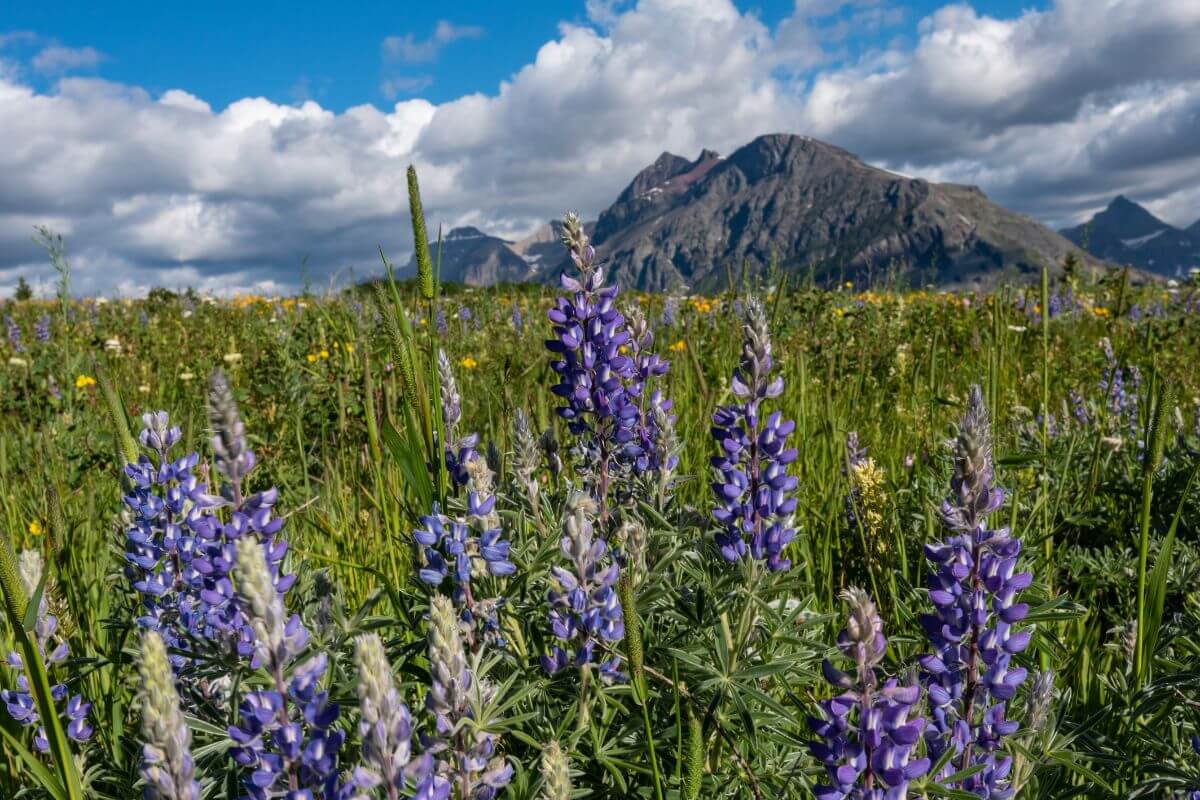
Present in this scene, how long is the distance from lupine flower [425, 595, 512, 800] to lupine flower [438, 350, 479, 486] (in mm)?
620

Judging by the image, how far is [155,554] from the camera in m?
1.67

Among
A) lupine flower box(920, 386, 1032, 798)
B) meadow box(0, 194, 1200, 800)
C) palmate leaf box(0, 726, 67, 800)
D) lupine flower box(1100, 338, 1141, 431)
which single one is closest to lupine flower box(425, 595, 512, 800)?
meadow box(0, 194, 1200, 800)

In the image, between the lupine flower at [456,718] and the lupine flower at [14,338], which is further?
the lupine flower at [14,338]

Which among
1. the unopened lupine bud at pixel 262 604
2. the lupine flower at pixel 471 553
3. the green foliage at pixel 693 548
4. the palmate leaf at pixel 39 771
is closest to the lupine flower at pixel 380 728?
the unopened lupine bud at pixel 262 604

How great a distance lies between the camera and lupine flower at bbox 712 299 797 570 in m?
1.65

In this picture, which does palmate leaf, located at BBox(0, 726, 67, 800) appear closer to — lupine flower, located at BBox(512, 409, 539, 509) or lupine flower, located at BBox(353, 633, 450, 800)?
lupine flower, located at BBox(353, 633, 450, 800)

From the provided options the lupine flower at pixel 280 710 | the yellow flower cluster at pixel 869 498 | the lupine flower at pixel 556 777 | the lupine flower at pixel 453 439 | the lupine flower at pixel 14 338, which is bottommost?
the yellow flower cluster at pixel 869 498

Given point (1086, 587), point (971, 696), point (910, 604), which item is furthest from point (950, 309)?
point (971, 696)

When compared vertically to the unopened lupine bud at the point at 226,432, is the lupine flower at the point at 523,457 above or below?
below

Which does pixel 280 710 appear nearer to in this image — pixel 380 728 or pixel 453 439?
pixel 380 728

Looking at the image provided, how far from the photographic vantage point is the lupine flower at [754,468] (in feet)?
5.42

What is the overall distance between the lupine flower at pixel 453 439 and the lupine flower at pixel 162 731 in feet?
3.09

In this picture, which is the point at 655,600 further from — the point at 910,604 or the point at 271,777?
the point at 910,604

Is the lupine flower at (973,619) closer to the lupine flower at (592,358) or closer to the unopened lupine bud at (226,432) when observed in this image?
the lupine flower at (592,358)
